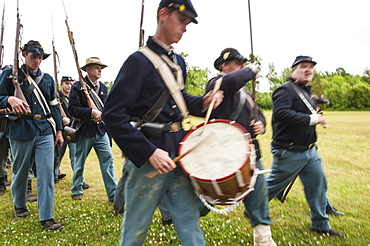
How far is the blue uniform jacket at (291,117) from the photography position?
12.8 ft

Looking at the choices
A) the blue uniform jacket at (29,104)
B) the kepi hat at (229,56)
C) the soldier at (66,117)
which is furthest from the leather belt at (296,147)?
the soldier at (66,117)

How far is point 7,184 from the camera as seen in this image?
6902 millimetres

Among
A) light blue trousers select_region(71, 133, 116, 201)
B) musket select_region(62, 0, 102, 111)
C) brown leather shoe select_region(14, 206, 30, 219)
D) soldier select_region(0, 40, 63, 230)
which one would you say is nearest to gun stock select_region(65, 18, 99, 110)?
musket select_region(62, 0, 102, 111)

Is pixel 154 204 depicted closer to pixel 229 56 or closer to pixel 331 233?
pixel 229 56

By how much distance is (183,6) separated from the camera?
2.27 m

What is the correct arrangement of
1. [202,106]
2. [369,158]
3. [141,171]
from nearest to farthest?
[141,171] < [202,106] < [369,158]

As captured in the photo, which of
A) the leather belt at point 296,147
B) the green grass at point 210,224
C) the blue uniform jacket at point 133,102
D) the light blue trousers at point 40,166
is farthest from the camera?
the light blue trousers at point 40,166

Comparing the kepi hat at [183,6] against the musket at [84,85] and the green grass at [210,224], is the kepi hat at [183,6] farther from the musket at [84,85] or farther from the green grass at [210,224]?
the musket at [84,85]

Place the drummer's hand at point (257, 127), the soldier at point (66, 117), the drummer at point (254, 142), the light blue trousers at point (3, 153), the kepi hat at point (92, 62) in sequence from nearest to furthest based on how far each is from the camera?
1. the drummer at point (254, 142)
2. the drummer's hand at point (257, 127)
3. the kepi hat at point (92, 62)
4. the light blue trousers at point (3, 153)
5. the soldier at point (66, 117)

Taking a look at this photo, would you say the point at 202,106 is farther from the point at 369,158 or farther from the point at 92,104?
the point at 369,158

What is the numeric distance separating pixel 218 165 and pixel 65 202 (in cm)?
403

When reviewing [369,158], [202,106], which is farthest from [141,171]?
[369,158]

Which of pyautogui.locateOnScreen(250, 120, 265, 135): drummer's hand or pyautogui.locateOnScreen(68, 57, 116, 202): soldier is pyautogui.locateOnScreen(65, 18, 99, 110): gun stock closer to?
pyautogui.locateOnScreen(68, 57, 116, 202): soldier

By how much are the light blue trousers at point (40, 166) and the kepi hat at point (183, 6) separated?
114 inches
